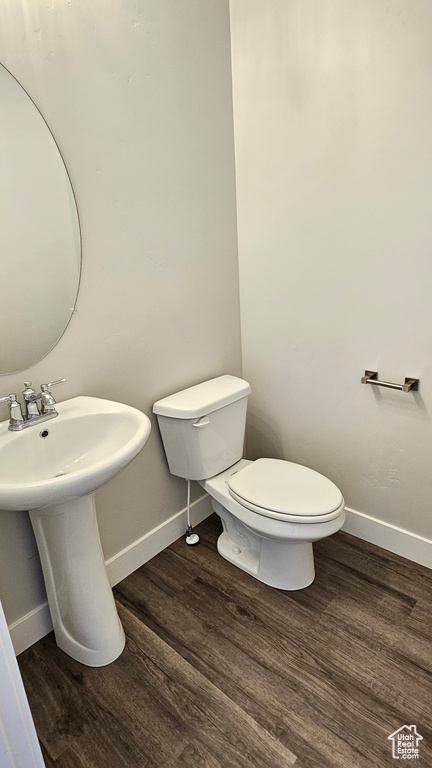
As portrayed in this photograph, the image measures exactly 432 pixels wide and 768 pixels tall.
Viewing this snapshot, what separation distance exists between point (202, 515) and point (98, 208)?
4.83 feet

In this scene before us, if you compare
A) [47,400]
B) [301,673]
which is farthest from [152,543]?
[47,400]

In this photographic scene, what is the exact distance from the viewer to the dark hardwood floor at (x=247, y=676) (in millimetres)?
1191

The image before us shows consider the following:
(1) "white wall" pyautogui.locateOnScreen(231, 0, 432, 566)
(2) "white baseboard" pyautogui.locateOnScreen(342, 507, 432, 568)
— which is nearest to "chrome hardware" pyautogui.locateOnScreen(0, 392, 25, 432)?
(1) "white wall" pyautogui.locateOnScreen(231, 0, 432, 566)

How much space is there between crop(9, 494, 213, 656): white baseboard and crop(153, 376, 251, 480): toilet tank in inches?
11.4

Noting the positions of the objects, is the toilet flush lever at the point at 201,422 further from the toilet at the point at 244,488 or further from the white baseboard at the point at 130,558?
the white baseboard at the point at 130,558

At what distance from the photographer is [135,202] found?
1559 mm

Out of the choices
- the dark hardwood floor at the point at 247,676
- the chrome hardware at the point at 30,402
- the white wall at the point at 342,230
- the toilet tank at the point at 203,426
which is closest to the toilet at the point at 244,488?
the toilet tank at the point at 203,426

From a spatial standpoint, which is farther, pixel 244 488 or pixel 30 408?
pixel 244 488

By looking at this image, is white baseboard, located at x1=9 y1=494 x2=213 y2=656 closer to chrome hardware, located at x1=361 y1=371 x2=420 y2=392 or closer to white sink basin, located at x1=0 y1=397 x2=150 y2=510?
white sink basin, located at x1=0 y1=397 x2=150 y2=510

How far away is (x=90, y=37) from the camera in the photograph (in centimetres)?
135

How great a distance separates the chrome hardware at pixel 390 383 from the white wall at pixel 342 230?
0.03m

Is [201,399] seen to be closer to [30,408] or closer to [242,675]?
[30,408]

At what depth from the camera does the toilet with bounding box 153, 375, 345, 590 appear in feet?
5.00

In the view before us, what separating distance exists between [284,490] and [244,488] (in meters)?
0.15
